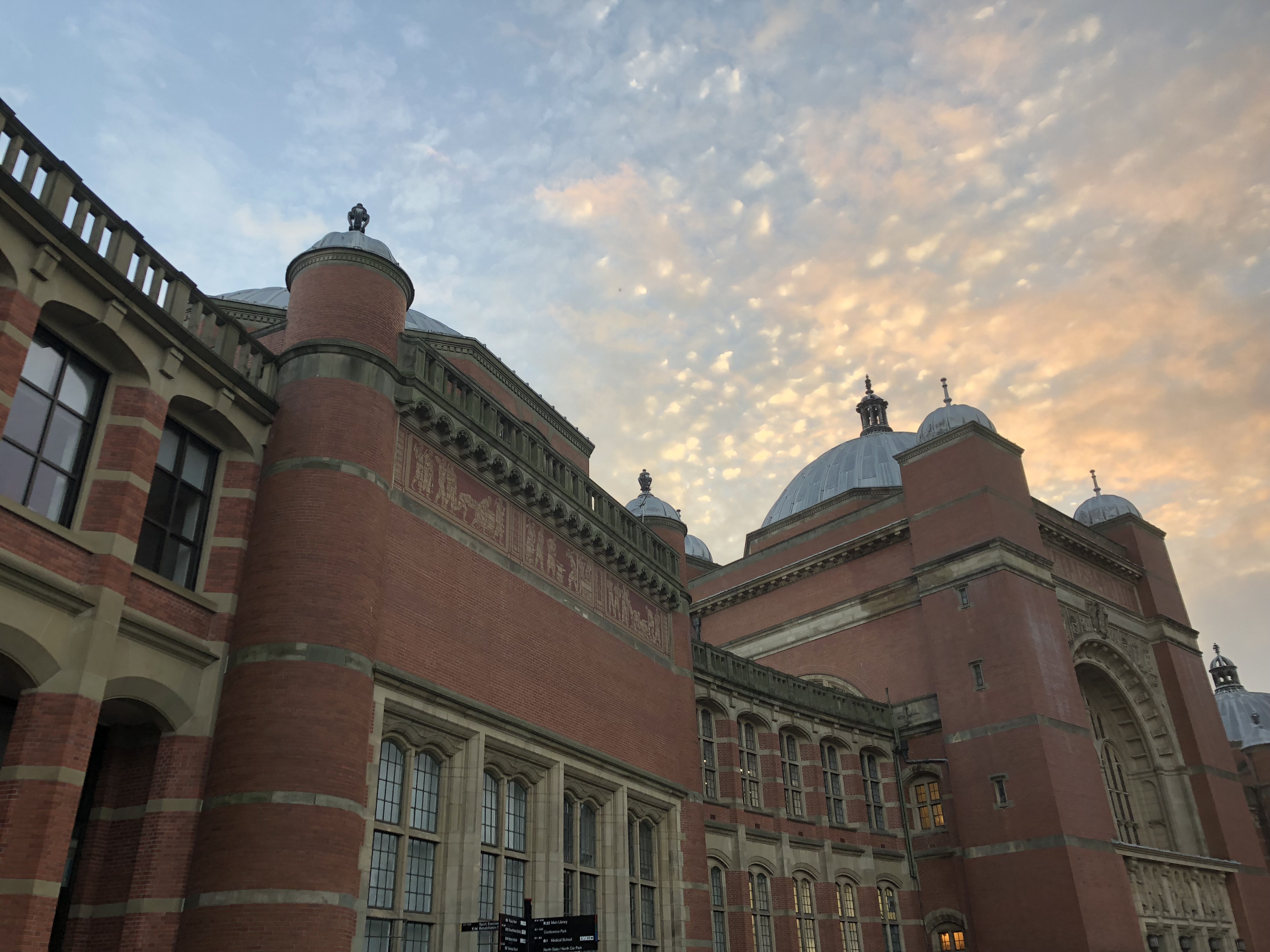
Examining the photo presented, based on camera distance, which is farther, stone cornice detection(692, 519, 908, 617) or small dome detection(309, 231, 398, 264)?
stone cornice detection(692, 519, 908, 617)

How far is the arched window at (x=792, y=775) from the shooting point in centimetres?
2989

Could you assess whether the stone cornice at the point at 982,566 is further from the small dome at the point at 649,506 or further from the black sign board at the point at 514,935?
the black sign board at the point at 514,935

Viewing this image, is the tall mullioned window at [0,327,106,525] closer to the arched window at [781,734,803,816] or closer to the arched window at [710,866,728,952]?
the arched window at [710,866,728,952]

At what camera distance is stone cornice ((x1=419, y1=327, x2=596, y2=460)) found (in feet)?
88.2

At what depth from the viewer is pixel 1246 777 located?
59.6 m

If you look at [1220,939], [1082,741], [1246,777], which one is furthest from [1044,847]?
[1246,777]

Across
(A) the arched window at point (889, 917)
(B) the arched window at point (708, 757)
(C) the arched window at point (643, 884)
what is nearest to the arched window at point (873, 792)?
(A) the arched window at point (889, 917)

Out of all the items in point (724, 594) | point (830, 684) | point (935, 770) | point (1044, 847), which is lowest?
point (1044, 847)

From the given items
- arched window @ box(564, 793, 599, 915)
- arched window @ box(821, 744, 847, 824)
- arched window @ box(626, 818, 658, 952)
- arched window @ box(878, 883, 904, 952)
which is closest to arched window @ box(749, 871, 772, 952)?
arched window @ box(821, 744, 847, 824)

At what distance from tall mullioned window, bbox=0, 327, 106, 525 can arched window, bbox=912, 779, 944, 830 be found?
27995mm

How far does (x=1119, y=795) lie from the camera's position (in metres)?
37.6

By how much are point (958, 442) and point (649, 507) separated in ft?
37.3

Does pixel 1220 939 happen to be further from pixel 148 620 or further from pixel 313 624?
pixel 148 620

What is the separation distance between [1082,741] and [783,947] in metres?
12.4
